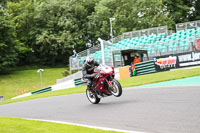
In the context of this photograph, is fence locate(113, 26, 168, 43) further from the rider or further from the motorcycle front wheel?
the rider

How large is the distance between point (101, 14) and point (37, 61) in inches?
611

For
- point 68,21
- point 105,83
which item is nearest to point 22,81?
point 68,21

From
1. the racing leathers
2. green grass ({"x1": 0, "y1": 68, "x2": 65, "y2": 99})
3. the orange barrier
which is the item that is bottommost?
green grass ({"x1": 0, "y1": 68, "x2": 65, "y2": 99})

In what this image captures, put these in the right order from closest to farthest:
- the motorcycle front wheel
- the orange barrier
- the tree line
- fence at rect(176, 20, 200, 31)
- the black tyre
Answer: the black tyre, the motorcycle front wheel, the orange barrier, fence at rect(176, 20, 200, 31), the tree line

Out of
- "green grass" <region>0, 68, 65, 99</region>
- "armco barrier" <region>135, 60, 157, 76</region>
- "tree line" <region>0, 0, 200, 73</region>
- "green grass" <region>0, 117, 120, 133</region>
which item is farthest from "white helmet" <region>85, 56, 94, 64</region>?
"tree line" <region>0, 0, 200, 73</region>

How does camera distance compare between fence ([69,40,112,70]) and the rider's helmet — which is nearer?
the rider's helmet

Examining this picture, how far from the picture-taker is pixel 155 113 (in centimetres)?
685

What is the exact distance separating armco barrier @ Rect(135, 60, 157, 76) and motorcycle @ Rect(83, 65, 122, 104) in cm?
1244

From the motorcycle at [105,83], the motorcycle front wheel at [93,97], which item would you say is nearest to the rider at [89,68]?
the motorcycle at [105,83]

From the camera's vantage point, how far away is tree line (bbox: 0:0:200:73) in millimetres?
49156

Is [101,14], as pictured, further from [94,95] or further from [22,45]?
[94,95]

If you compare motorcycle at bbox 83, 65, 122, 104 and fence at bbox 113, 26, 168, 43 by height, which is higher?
fence at bbox 113, 26, 168, 43

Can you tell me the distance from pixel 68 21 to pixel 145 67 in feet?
Answer: 111

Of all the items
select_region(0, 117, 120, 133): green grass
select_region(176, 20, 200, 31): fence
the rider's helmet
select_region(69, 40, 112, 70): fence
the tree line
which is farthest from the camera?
the tree line
